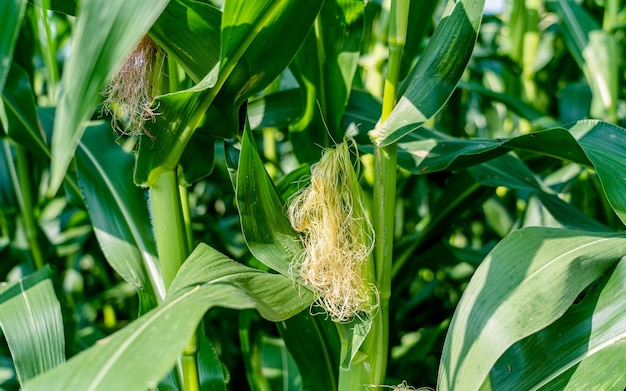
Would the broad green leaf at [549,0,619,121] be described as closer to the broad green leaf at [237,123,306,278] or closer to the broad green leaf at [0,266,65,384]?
the broad green leaf at [237,123,306,278]

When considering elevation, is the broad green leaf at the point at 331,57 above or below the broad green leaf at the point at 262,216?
above

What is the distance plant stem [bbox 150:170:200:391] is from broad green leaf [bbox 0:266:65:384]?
0.17 meters

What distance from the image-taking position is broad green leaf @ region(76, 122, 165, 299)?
→ 0.85 metres

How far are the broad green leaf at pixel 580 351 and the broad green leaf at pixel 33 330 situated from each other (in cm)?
51

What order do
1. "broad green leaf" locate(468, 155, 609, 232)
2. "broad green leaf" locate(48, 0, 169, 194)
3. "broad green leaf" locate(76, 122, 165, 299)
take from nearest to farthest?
1. "broad green leaf" locate(48, 0, 169, 194)
2. "broad green leaf" locate(76, 122, 165, 299)
3. "broad green leaf" locate(468, 155, 609, 232)

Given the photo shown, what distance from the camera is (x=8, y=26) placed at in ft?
1.40

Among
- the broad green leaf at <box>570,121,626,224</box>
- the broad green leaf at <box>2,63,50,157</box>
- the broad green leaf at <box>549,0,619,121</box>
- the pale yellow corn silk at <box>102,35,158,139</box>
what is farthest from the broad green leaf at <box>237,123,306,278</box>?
the broad green leaf at <box>549,0,619,121</box>

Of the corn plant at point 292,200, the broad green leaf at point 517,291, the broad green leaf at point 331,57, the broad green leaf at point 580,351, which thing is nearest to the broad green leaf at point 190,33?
the corn plant at point 292,200

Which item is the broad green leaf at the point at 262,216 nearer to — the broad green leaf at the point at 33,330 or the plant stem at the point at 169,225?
the plant stem at the point at 169,225

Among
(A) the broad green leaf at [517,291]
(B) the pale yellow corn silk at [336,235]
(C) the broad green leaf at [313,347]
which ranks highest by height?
(B) the pale yellow corn silk at [336,235]

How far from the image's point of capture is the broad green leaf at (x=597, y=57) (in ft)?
4.29

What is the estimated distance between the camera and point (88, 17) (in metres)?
0.42

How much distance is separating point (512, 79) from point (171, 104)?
1.23 meters

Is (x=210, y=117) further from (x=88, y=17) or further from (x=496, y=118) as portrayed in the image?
(x=496, y=118)
